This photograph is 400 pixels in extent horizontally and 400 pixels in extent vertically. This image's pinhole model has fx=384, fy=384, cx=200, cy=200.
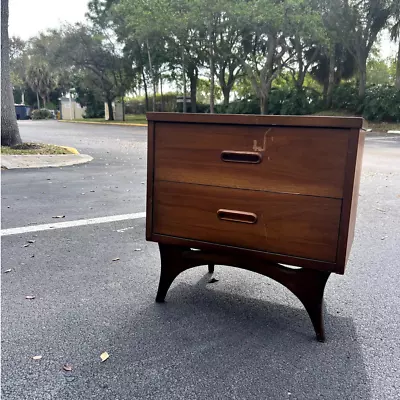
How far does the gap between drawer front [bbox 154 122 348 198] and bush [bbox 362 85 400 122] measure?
19742mm

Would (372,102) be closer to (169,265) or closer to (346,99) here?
(346,99)

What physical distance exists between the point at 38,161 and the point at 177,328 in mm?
6310

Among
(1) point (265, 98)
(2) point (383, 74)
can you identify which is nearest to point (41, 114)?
(1) point (265, 98)

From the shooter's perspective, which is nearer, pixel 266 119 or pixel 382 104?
pixel 266 119

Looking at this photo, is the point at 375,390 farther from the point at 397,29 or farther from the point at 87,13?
the point at 87,13

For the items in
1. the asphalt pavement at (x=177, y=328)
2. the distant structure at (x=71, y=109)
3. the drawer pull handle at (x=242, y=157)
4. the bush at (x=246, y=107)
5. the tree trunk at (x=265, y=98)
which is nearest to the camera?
the asphalt pavement at (x=177, y=328)

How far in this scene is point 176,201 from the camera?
1948 mm

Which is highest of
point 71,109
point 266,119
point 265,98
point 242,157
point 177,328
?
point 265,98

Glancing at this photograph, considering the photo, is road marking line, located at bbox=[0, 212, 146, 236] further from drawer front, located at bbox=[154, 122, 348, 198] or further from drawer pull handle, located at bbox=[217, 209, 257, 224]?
drawer pull handle, located at bbox=[217, 209, 257, 224]

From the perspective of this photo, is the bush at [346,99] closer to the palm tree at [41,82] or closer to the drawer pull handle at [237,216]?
the drawer pull handle at [237,216]

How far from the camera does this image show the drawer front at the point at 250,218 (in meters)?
1.69

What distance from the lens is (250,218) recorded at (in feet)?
5.92

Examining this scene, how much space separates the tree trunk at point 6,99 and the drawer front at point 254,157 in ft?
22.3

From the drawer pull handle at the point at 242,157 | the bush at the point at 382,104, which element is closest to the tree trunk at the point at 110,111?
the bush at the point at 382,104
